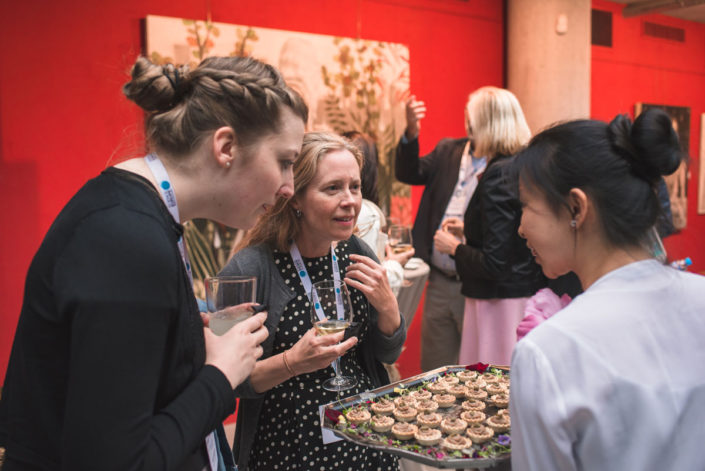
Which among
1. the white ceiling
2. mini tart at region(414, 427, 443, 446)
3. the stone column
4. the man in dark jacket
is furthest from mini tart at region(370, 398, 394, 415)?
the white ceiling

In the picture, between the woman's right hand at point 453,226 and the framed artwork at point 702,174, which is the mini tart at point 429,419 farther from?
the framed artwork at point 702,174

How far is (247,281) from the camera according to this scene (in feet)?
4.68

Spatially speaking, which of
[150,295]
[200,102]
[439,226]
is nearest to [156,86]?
[200,102]

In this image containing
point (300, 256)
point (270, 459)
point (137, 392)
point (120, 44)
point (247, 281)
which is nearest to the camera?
point (137, 392)

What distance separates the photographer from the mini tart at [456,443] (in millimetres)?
1417

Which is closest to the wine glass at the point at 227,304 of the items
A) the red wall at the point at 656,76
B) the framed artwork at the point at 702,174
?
the red wall at the point at 656,76

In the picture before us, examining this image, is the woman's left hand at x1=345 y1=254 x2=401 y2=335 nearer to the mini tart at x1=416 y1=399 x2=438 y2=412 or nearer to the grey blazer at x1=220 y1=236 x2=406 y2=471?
the grey blazer at x1=220 y1=236 x2=406 y2=471

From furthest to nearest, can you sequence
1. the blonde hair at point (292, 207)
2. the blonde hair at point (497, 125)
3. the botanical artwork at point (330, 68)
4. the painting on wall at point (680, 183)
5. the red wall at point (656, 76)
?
the painting on wall at point (680, 183) → the red wall at point (656, 76) → the botanical artwork at point (330, 68) → the blonde hair at point (497, 125) → the blonde hair at point (292, 207)

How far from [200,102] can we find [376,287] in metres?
0.92


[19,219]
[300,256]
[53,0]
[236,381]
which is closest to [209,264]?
[19,219]

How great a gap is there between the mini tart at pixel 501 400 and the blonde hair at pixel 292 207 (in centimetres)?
84

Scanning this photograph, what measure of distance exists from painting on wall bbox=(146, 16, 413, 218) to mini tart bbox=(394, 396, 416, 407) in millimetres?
2406

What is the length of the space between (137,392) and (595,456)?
0.86 meters

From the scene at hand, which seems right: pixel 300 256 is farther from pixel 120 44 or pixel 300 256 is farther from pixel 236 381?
pixel 120 44
